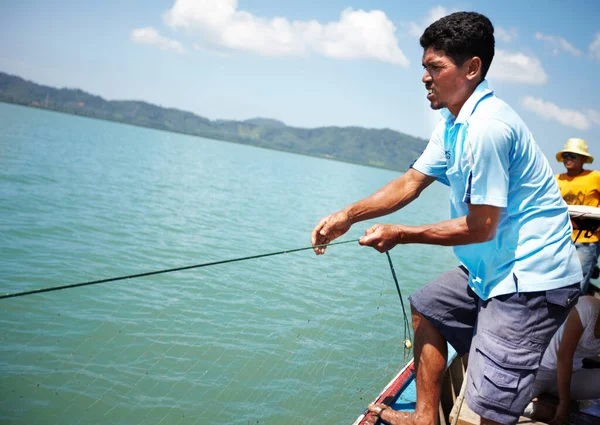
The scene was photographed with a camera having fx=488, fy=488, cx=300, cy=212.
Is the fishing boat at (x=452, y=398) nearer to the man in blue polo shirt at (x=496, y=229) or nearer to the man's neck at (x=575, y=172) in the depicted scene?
the man in blue polo shirt at (x=496, y=229)

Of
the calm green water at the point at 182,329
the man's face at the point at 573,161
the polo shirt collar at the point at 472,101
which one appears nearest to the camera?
the polo shirt collar at the point at 472,101

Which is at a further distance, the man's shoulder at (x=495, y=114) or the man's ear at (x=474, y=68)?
the man's ear at (x=474, y=68)

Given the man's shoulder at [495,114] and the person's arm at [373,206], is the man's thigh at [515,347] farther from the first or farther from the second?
the person's arm at [373,206]

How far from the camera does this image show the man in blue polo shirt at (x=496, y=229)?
90.7 inches

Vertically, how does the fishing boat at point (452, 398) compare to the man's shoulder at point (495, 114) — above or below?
below

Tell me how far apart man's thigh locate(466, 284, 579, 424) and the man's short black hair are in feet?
3.95

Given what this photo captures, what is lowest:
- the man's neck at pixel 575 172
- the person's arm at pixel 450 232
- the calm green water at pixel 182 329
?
the calm green water at pixel 182 329

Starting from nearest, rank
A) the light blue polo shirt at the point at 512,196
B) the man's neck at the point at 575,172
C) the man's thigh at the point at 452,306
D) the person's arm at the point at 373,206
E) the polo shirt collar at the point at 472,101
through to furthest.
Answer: the light blue polo shirt at the point at 512,196
the polo shirt collar at the point at 472,101
the man's thigh at the point at 452,306
the person's arm at the point at 373,206
the man's neck at the point at 575,172

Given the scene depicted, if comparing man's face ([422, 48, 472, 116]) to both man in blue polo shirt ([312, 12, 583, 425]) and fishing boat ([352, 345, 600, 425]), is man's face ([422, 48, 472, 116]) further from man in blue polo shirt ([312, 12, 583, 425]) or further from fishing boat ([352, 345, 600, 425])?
fishing boat ([352, 345, 600, 425])

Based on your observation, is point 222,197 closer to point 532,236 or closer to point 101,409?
point 101,409

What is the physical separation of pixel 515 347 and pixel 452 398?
205cm

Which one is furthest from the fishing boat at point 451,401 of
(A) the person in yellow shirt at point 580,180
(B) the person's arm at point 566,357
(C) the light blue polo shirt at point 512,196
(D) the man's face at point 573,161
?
(D) the man's face at point 573,161

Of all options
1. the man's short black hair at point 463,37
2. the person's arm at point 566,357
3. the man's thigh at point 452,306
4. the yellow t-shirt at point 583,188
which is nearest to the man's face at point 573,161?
the yellow t-shirt at point 583,188

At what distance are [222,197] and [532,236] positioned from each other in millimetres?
25854
